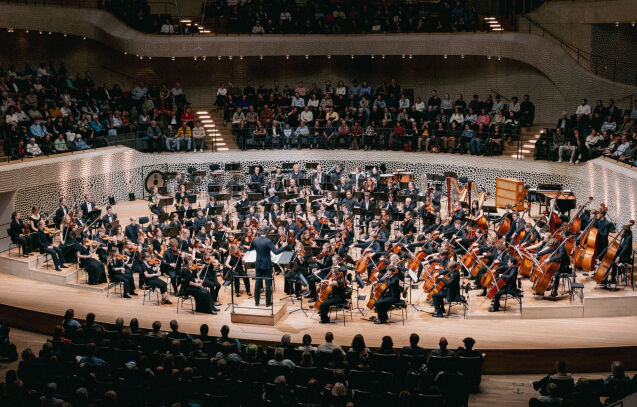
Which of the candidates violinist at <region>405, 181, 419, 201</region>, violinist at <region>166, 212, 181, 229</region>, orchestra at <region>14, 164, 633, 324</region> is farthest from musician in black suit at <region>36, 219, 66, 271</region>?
violinist at <region>405, 181, 419, 201</region>

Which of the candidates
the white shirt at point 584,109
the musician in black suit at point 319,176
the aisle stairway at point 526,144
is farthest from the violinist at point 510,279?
the white shirt at point 584,109

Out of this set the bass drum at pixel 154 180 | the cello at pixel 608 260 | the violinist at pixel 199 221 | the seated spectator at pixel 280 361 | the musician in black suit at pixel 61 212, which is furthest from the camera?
the bass drum at pixel 154 180

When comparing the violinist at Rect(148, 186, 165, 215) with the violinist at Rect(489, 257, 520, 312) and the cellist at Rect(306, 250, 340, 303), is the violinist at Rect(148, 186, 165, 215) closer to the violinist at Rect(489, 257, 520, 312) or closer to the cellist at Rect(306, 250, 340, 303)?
the cellist at Rect(306, 250, 340, 303)

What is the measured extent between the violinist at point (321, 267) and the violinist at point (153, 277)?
10.00 feet

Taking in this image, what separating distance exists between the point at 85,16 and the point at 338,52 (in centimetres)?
922

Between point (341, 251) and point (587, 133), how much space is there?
10022 mm

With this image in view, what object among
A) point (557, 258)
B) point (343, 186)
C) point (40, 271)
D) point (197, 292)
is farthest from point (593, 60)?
point (40, 271)

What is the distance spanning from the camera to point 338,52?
91.8ft

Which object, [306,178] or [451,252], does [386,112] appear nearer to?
[306,178]

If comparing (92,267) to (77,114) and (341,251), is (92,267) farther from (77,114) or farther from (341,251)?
(77,114)

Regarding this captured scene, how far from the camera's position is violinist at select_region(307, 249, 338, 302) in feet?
49.0

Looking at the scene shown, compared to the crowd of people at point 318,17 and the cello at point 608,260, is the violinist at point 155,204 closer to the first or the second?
the crowd of people at point 318,17

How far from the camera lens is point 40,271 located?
17.7m

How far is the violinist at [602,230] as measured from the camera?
642 inches
